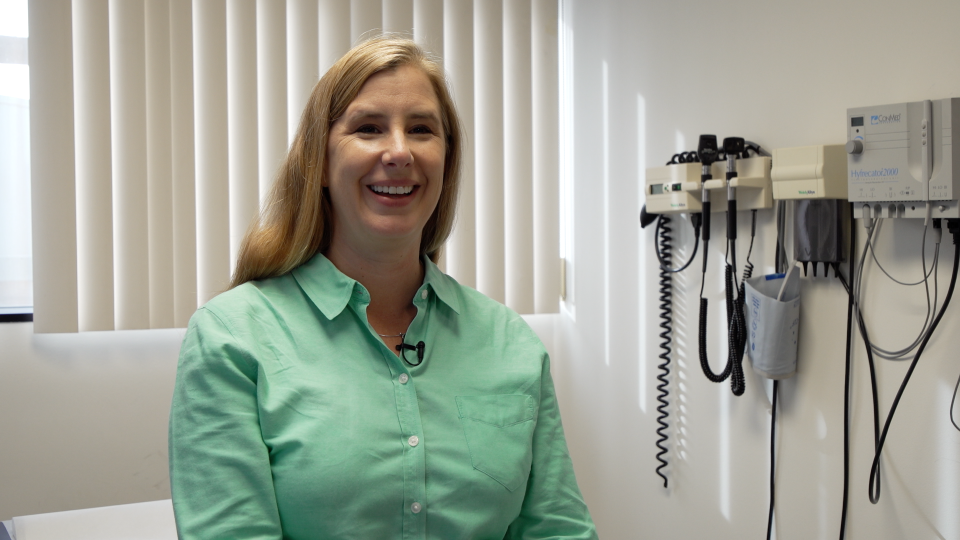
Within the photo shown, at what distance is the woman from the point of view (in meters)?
0.95

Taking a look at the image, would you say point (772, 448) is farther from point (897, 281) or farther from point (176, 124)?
point (176, 124)

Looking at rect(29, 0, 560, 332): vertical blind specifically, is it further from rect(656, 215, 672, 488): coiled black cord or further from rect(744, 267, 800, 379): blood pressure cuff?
rect(744, 267, 800, 379): blood pressure cuff

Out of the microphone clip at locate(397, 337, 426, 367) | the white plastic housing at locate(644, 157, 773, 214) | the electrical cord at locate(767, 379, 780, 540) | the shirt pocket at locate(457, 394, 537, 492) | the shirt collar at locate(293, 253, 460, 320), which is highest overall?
the white plastic housing at locate(644, 157, 773, 214)

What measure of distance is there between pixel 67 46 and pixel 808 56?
7.06 ft

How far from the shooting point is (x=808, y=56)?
1749 mm

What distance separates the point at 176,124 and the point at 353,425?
172cm

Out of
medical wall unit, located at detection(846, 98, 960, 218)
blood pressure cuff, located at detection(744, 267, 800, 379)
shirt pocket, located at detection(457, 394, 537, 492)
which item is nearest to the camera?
shirt pocket, located at detection(457, 394, 537, 492)

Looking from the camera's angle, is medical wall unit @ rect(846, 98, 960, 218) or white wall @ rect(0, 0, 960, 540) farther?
white wall @ rect(0, 0, 960, 540)

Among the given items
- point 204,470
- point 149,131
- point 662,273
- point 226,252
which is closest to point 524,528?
point 204,470

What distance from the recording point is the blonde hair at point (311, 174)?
1.13 metres

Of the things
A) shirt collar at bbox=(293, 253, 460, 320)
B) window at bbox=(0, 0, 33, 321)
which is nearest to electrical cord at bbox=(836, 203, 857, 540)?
shirt collar at bbox=(293, 253, 460, 320)

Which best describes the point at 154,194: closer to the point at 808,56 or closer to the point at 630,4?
the point at 630,4

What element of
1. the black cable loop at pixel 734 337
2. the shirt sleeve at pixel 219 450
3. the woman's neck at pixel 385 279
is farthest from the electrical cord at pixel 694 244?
the shirt sleeve at pixel 219 450

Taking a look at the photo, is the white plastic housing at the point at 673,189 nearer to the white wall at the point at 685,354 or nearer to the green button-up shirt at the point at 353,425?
the white wall at the point at 685,354
